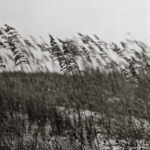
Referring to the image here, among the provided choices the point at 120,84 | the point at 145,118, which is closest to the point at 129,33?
the point at 120,84

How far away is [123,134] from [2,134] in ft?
5.39

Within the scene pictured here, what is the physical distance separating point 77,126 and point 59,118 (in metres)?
0.45

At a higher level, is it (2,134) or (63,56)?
(63,56)

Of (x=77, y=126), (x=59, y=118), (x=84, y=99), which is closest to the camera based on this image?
(x=77, y=126)

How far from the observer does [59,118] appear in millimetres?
4930

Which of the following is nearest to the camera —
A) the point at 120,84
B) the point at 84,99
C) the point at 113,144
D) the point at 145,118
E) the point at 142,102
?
the point at 113,144

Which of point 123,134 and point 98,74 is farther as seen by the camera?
point 98,74

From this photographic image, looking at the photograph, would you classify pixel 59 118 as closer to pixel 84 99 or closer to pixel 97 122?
pixel 97 122

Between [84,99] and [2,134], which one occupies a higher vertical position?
[84,99]

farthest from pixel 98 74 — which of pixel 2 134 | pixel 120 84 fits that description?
pixel 2 134

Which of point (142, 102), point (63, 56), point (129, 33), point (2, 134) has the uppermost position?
point (129, 33)

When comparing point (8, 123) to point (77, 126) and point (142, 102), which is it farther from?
point (142, 102)

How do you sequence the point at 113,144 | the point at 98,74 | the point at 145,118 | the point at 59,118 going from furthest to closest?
1. the point at 98,74
2. the point at 145,118
3. the point at 59,118
4. the point at 113,144

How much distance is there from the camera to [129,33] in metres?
7.97
